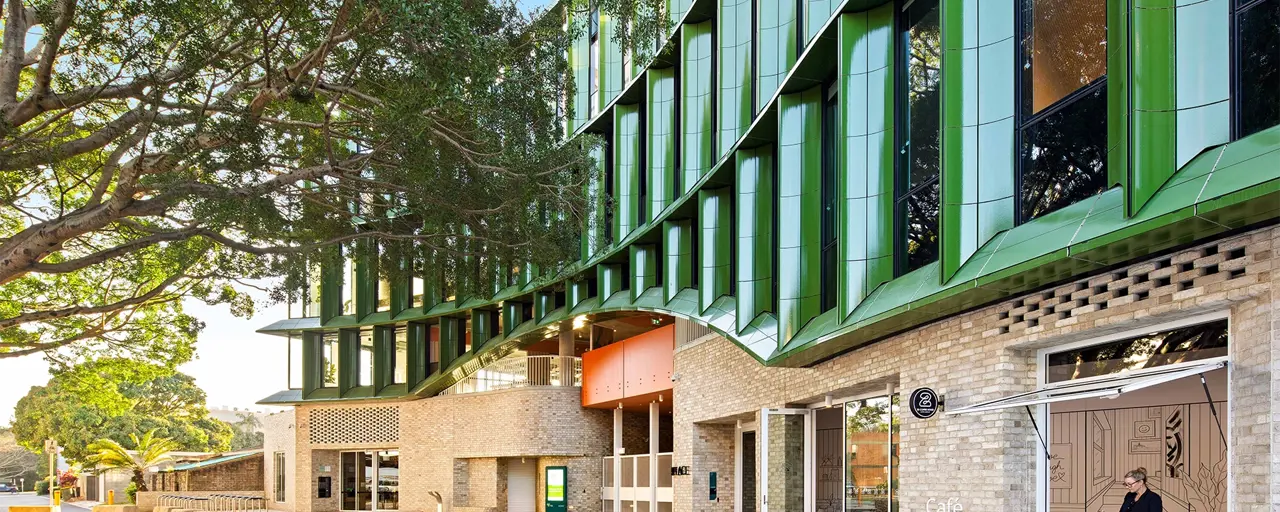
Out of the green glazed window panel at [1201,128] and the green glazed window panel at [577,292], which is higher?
the green glazed window panel at [1201,128]

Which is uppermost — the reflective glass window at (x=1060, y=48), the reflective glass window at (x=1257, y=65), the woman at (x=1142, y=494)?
the reflective glass window at (x=1060, y=48)

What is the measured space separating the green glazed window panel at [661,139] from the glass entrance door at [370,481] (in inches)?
789

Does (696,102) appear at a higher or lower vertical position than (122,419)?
higher

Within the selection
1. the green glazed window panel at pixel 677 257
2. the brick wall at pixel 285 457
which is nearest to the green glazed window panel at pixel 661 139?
the green glazed window panel at pixel 677 257

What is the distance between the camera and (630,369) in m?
28.2

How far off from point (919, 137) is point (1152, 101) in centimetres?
435

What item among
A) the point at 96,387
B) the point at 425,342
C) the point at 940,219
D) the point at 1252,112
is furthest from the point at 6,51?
the point at 425,342

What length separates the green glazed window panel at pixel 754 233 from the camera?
1675cm

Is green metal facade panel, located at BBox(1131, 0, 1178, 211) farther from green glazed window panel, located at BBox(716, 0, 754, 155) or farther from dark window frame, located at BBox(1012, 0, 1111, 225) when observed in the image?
green glazed window panel, located at BBox(716, 0, 754, 155)

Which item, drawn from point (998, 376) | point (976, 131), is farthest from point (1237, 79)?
point (998, 376)

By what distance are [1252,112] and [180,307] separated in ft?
73.0

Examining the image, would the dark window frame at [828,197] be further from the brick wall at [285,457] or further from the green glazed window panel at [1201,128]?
the brick wall at [285,457]

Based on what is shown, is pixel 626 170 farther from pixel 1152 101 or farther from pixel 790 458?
pixel 1152 101

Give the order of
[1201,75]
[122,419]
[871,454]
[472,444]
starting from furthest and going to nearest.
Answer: [122,419] < [472,444] < [871,454] < [1201,75]
